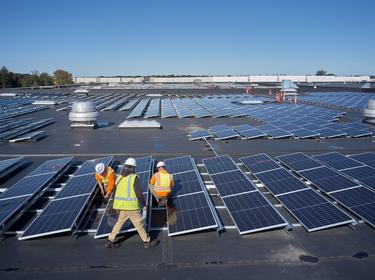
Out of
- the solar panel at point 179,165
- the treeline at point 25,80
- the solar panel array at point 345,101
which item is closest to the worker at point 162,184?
the solar panel at point 179,165

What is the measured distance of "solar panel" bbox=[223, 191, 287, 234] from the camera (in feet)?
29.0

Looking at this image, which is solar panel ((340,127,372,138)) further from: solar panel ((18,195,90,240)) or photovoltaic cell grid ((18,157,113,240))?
solar panel ((18,195,90,240))

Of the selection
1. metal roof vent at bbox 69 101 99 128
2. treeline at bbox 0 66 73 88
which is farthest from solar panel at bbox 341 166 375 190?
treeline at bbox 0 66 73 88

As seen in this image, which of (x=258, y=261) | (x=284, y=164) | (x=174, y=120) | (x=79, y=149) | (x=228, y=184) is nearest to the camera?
(x=258, y=261)

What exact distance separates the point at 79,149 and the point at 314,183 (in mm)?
14394

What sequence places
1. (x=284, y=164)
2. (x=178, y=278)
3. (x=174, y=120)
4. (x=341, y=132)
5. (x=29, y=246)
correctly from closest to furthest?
1. (x=178, y=278)
2. (x=29, y=246)
3. (x=284, y=164)
4. (x=341, y=132)
5. (x=174, y=120)

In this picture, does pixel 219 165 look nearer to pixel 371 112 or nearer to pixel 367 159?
pixel 367 159

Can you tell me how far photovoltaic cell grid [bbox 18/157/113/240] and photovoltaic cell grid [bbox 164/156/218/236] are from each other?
9.06 ft

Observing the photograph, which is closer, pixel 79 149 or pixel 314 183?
pixel 314 183

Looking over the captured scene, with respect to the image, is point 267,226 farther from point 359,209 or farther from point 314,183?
point 314,183

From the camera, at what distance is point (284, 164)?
49.0 feet

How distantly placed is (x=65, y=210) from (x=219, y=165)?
7233 mm

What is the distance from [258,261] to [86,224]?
17.0ft

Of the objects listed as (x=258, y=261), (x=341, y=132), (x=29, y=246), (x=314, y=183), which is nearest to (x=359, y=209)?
(x=314, y=183)
